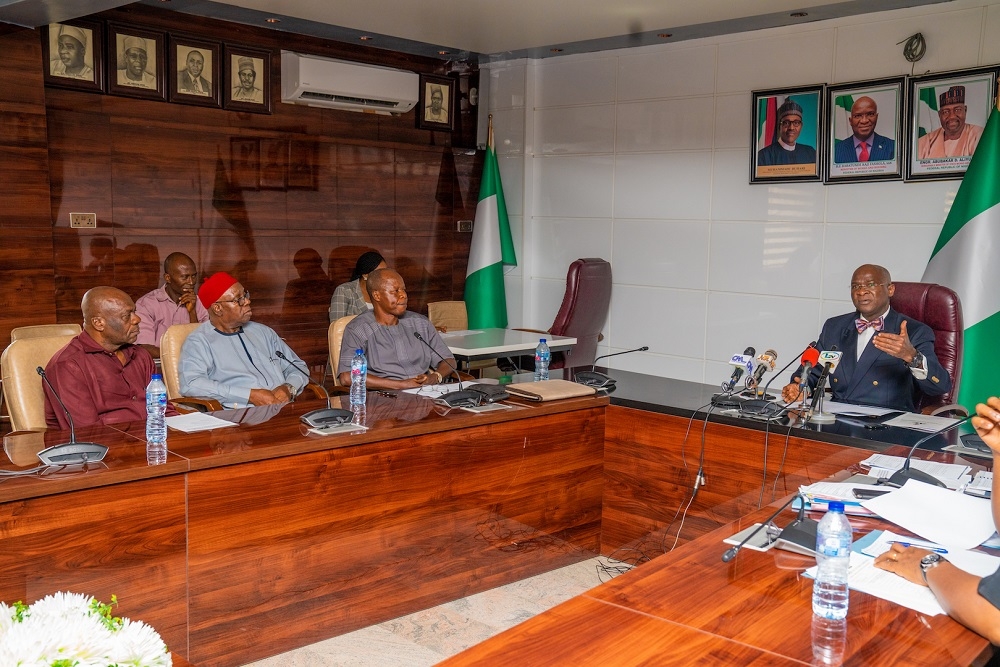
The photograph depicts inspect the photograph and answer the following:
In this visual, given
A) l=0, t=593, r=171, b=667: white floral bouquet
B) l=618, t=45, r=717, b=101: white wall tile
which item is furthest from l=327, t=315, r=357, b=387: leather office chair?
l=0, t=593, r=171, b=667: white floral bouquet

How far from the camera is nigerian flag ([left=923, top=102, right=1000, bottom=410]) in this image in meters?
4.50

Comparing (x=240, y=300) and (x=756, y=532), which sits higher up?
(x=240, y=300)

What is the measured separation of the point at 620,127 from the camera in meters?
6.34

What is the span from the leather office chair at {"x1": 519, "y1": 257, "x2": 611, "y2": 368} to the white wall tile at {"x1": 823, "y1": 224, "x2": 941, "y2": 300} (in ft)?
4.98

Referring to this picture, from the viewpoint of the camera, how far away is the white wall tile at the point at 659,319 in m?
5.99

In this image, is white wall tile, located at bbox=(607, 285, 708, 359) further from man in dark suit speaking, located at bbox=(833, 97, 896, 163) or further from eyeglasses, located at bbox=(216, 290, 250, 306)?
eyeglasses, located at bbox=(216, 290, 250, 306)

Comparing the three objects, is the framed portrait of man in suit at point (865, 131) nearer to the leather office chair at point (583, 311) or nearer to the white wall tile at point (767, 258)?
the white wall tile at point (767, 258)

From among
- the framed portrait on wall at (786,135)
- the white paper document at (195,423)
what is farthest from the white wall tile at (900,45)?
the white paper document at (195,423)

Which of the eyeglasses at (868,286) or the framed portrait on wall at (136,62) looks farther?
the framed portrait on wall at (136,62)

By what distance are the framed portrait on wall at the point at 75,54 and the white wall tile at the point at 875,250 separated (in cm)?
427

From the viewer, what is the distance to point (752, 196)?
564cm

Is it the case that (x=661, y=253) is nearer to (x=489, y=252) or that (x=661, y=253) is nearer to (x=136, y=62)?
(x=489, y=252)

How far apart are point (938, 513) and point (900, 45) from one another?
11.9ft

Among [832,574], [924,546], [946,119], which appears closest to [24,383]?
[832,574]
